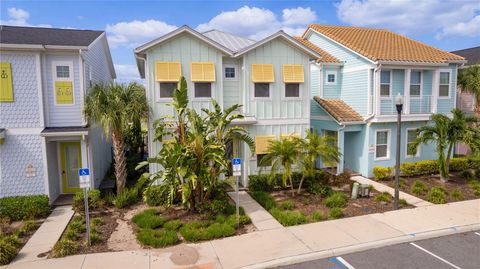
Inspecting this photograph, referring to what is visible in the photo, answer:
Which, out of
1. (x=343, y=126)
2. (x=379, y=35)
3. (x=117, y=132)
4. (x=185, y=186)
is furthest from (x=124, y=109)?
(x=379, y=35)

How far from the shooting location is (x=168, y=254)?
8.25 metres

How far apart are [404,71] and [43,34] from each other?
1750 centimetres

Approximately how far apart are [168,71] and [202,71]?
143 cm

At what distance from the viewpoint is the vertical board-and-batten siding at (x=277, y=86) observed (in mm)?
14148

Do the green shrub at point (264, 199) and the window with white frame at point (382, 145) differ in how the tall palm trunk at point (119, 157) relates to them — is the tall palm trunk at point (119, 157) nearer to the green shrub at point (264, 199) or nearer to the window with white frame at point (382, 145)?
the green shrub at point (264, 199)

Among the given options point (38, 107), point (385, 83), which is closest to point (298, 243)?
point (38, 107)

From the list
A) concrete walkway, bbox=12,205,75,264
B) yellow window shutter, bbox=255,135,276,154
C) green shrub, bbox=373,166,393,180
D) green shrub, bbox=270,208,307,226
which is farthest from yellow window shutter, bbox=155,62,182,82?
green shrub, bbox=373,166,393,180

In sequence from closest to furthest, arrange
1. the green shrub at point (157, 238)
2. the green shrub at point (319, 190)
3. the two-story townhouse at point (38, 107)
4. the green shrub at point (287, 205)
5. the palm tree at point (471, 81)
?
the green shrub at point (157, 238) → the two-story townhouse at point (38, 107) → the green shrub at point (287, 205) → the green shrub at point (319, 190) → the palm tree at point (471, 81)

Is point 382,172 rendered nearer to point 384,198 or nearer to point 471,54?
point 384,198

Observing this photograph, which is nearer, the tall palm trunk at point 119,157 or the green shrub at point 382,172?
the tall palm trunk at point 119,157

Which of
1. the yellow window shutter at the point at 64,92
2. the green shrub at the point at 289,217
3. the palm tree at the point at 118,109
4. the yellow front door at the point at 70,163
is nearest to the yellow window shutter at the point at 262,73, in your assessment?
the palm tree at the point at 118,109

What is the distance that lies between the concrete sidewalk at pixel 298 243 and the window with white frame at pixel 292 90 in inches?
255

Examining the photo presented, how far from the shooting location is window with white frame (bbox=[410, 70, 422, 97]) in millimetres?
16938

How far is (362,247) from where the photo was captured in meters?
8.57
